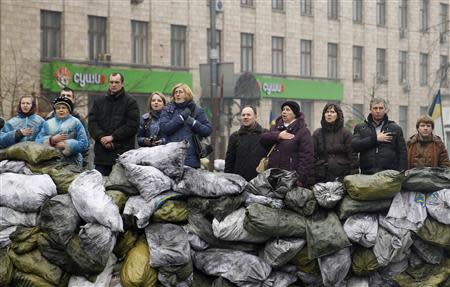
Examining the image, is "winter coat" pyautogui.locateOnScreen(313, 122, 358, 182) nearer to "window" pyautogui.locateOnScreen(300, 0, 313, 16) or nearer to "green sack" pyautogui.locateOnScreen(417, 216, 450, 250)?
"green sack" pyautogui.locateOnScreen(417, 216, 450, 250)

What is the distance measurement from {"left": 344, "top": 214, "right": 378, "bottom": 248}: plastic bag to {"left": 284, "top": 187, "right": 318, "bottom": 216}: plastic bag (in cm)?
30

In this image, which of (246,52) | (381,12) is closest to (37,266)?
(246,52)

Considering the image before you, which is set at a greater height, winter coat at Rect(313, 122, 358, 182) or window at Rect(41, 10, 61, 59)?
window at Rect(41, 10, 61, 59)

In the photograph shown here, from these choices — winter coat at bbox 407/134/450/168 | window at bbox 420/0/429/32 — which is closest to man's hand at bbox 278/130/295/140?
winter coat at bbox 407/134/450/168

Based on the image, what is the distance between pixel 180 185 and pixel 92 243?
0.89 metres

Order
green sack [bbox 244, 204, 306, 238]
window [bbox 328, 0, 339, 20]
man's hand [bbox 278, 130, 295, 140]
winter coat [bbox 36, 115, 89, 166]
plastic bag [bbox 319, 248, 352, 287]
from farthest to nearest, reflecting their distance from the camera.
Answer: window [bbox 328, 0, 339, 20]
winter coat [bbox 36, 115, 89, 166]
man's hand [bbox 278, 130, 295, 140]
plastic bag [bbox 319, 248, 352, 287]
green sack [bbox 244, 204, 306, 238]

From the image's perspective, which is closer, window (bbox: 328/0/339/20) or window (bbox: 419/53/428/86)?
window (bbox: 328/0/339/20)

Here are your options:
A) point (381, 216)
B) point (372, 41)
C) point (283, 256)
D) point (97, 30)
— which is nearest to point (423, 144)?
point (381, 216)

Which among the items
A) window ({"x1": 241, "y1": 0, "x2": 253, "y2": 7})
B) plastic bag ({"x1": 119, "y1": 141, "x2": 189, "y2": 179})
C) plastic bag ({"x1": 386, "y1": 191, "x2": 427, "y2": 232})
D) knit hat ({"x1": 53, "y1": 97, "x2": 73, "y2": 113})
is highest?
window ({"x1": 241, "y1": 0, "x2": 253, "y2": 7})

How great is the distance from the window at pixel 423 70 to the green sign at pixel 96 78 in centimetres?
1707

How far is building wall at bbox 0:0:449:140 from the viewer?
99.9ft

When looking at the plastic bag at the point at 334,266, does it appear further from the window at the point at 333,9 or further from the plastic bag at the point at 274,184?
the window at the point at 333,9

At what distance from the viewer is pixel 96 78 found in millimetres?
32375

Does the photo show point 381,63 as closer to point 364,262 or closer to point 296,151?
point 296,151
